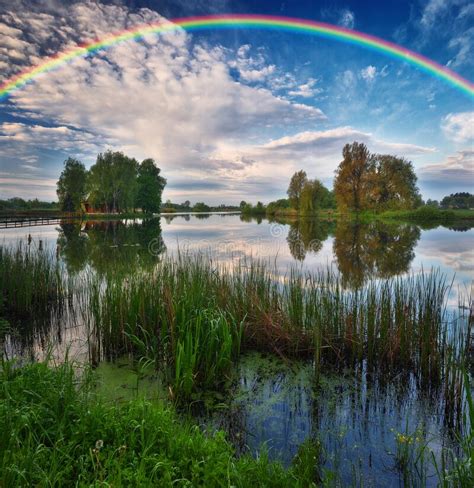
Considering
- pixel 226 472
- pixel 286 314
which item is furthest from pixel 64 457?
pixel 286 314

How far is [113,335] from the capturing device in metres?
5.60

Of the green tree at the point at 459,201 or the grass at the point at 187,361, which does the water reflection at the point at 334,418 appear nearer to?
the grass at the point at 187,361

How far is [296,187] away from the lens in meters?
68.5

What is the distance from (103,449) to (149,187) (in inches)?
2806

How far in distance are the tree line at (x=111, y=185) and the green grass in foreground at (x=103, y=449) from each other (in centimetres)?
5771

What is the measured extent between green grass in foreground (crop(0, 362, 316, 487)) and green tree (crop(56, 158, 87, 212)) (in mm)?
66708

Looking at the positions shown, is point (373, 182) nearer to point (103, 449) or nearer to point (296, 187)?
point (296, 187)

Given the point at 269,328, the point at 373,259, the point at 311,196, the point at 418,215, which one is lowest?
the point at 373,259

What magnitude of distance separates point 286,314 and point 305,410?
1.94 m

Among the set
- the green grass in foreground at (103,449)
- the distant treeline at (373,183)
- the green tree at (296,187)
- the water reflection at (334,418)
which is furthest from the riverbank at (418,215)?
the green grass in foreground at (103,449)

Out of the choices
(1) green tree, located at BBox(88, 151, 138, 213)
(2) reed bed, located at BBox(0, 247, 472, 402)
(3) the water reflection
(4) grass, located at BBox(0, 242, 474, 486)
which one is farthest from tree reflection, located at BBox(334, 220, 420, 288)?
(1) green tree, located at BBox(88, 151, 138, 213)

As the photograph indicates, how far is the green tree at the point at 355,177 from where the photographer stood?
161ft

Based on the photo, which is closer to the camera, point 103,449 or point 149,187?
point 103,449

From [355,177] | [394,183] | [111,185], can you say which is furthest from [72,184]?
[394,183]
